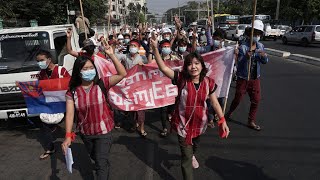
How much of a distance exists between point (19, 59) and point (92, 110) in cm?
351

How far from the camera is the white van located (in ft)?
18.4

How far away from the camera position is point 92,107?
10.3ft

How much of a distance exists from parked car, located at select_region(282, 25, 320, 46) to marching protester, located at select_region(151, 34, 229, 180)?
2060 cm

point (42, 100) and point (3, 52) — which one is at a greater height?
point (3, 52)

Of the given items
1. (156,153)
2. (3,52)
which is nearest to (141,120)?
(156,153)

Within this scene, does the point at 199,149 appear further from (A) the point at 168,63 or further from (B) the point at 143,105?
(A) the point at 168,63

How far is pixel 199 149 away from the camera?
4.77m

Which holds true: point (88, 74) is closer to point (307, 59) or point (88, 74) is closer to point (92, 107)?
point (92, 107)

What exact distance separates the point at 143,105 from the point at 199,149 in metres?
1.16

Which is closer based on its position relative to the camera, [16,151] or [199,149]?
[199,149]

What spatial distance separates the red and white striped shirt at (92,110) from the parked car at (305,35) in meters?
21.2

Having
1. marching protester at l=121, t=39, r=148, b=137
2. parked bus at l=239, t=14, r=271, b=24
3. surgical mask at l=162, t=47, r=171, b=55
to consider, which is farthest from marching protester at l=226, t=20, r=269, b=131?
parked bus at l=239, t=14, r=271, b=24

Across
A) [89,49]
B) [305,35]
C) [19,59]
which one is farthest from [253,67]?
[305,35]

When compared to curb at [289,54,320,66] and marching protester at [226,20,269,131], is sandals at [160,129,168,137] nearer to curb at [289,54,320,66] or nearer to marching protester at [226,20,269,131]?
marching protester at [226,20,269,131]
